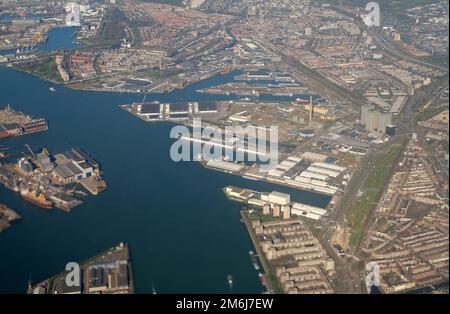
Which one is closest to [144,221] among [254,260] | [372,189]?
[254,260]

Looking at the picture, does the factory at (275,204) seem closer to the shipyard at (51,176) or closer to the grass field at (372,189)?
Answer: the grass field at (372,189)

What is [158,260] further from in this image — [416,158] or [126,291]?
[416,158]

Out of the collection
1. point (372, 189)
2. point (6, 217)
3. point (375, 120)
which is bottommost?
point (6, 217)

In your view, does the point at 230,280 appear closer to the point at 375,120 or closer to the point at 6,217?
the point at 6,217

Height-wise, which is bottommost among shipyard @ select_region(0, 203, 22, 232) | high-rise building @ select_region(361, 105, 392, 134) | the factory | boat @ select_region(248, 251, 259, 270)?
shipyard @ select_region(0, 203, 22, 232)

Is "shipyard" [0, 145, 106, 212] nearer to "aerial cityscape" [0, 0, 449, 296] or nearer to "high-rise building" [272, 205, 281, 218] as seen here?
"aerial cityscape" [0, 0, 449, 296]

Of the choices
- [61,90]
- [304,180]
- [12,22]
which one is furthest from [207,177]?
[12,22]

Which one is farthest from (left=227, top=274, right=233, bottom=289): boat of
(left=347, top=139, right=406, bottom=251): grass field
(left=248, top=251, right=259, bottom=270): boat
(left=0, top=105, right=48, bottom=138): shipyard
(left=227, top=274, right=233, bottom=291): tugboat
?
(left=0, top=105, right=48, bottom=138): shipyard
